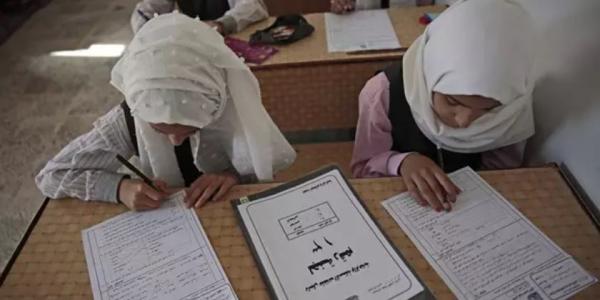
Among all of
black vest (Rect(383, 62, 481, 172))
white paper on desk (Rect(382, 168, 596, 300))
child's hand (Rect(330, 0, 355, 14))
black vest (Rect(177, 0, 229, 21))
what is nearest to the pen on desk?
white paper on desk (Rect(382, 168, 596, 300))

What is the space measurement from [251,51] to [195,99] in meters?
0.71

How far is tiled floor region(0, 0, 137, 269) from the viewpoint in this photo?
6.63 feet

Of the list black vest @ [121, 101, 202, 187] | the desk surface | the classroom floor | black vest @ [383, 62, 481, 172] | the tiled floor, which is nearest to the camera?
black vest @ [121, 101, 202, 187]

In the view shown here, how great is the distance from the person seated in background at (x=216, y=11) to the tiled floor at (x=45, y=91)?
0.80 m

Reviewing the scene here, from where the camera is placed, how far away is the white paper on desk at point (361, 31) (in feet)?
4.86

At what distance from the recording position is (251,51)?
1522mm

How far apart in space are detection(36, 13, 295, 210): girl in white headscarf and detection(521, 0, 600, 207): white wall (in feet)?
2.00

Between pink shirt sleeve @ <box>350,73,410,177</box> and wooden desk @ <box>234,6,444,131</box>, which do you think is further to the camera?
wooden desk @ <box>234,6,444,131</box>

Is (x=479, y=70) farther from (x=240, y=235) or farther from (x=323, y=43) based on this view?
(x=323, y=43)

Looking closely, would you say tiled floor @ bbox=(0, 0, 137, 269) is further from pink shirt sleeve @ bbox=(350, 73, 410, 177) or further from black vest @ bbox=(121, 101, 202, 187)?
pink shirt sleeve @ bbox=(350, 73, 410, 177)

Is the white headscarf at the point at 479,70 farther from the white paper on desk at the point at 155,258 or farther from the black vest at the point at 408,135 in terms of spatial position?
the white paper on desk at the point at 155,258

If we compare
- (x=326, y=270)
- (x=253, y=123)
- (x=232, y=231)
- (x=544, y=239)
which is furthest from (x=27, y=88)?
(x=544, y=239)

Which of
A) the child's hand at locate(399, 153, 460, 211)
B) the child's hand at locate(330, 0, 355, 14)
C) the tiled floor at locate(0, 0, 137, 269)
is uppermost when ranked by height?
the child's hand at locate(330, 0, 355, 14)

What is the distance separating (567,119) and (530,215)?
0.27 m
